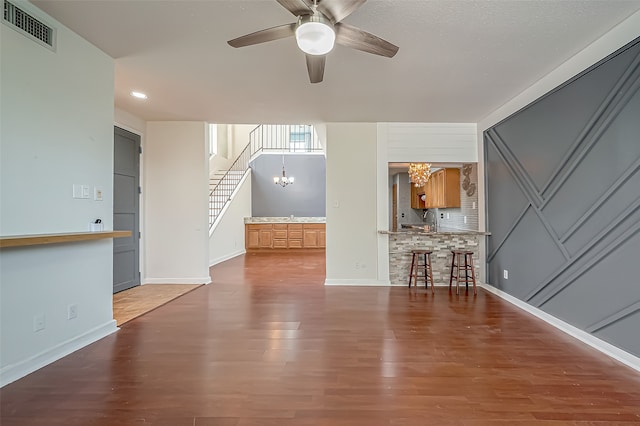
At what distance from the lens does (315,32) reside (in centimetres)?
181

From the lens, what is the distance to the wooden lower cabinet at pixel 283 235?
913 centimetres

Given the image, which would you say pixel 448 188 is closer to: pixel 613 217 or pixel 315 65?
pixel 613 217

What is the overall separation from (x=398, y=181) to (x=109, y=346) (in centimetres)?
757

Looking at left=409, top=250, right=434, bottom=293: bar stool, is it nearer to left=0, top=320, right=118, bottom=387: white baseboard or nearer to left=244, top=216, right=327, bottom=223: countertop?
left=0, top=320, right=118, bottom=387: white baseboard

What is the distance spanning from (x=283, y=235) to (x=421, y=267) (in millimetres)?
5210

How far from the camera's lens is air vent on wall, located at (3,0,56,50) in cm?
206

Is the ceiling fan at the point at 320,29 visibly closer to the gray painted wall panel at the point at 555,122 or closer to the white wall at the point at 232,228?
the gray painted wall panel at the point at 555,122

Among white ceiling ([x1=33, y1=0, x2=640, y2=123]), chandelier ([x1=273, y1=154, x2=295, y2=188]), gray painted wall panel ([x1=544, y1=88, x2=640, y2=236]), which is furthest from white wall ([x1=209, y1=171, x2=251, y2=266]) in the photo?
gray painted wall panel ([x1=544, y1=88, x2=640, y2=236])

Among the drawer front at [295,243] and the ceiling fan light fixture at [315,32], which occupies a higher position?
the ceiling fan light fixture at [315,32]

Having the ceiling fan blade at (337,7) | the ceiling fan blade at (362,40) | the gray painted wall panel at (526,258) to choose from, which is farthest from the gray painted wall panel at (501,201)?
the ceiling fan blade at (337,7)

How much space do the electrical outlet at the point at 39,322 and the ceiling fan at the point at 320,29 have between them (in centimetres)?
250

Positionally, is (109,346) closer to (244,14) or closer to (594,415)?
(244,14)

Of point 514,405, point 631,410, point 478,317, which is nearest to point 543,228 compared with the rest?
point 478,317

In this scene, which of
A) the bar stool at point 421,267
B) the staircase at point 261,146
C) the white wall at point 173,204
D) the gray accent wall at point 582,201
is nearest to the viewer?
the gray accent wall at point 582,201
